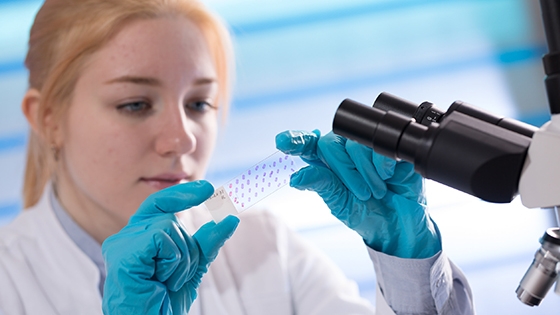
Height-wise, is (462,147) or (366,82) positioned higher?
(462,147)

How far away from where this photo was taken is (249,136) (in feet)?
6.59

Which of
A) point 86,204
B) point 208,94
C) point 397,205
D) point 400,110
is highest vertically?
point 400,110

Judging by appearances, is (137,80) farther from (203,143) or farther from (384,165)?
(384,165)

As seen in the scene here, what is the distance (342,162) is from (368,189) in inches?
2.9

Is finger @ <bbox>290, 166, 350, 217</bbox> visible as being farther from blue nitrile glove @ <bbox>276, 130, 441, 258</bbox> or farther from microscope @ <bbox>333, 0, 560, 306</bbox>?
microscope @ <bbox>333, 0, 560, 306</bbox>

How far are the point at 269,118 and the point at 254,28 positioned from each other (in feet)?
1.21

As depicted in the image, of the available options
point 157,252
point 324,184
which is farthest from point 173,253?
point 324,184

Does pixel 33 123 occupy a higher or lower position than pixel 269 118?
higher

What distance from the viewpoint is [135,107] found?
132 cm

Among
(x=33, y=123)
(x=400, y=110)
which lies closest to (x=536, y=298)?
(x=400, y=110)

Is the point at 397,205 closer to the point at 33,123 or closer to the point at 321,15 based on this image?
the point at 33,123

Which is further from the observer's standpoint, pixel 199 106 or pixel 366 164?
pixel 199 106

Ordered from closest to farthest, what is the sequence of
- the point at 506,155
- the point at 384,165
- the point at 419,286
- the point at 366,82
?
1. the point at 506,155
2. the point at 384,165
3. the point at 419,286
4. the point at 366,82

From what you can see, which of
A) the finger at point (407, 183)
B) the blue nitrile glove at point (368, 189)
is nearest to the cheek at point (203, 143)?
the blue nitrile glove at point (368, 189)
